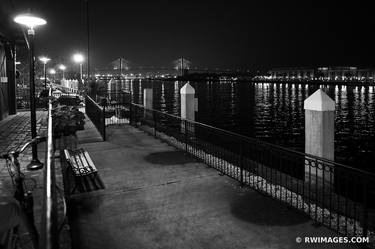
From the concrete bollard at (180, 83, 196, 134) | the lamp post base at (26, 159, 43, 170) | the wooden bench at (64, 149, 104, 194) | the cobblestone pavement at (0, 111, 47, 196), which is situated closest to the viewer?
the wooden bench at (64, 149, 104, 194)

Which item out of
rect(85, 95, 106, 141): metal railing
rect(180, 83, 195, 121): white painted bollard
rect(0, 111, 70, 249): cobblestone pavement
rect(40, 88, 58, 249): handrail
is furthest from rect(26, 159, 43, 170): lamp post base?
rect(180, 83, 195, 121): white painted bollard

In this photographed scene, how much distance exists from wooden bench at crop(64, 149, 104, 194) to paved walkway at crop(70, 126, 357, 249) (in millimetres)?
232

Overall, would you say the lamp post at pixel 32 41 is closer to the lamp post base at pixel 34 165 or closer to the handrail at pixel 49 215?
the lamp post base at pixel 34 165

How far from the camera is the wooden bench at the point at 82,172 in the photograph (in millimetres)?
6966

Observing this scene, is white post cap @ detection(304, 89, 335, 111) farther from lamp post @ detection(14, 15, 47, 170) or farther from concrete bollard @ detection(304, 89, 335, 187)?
lamp post @ detection(14, 15, 47, 170)

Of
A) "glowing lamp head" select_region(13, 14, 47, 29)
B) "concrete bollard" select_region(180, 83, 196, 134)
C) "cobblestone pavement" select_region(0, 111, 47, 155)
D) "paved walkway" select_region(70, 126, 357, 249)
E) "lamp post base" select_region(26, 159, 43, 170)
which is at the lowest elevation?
"paved walkway" select_region(70, 126, 357, 249)

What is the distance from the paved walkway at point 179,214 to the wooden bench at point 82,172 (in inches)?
9.1

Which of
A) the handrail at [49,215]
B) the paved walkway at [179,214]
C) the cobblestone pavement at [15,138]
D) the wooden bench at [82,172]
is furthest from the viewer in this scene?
the cobblestone pavement at [15,138]

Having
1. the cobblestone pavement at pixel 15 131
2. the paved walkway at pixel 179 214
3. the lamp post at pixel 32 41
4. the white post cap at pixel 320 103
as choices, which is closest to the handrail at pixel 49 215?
the paved walkway at pixel 179 214

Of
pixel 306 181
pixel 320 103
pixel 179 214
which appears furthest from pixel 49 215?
pixel 320 103

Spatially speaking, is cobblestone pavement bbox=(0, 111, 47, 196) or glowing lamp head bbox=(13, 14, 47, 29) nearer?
glowing lamp head bbox=(13, 14, 47, 29)

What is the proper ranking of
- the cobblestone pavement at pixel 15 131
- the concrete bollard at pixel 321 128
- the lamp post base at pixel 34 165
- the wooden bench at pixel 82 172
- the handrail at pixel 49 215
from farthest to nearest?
1. the cobblestone pavement at pixel 15 131
2. the concrete bollard at pixel 321 128
3. the lamp post base at pixel 34 165
4. the wooden bench at pixel 82 172
5. the handrail at pixel 49 215

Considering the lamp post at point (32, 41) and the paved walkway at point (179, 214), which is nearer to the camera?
the paved walkway at point (179, 214)

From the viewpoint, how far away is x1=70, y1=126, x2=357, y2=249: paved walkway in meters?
5.06
